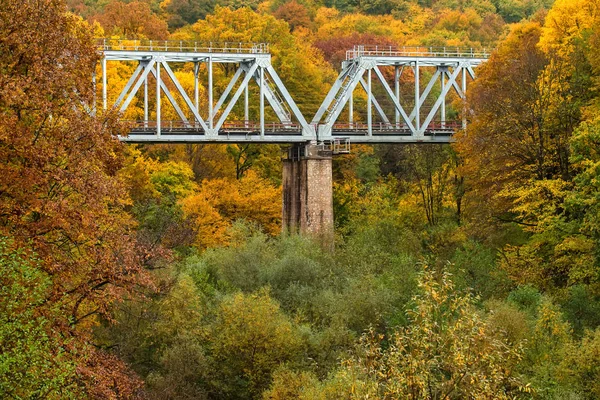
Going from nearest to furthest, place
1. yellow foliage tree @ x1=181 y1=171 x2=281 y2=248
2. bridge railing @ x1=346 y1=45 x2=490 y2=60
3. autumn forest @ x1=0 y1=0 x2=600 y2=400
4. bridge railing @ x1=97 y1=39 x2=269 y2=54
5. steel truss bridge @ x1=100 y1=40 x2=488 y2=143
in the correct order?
autumn forest @ x1=0 y1=0 x2=600 y2=400 < steel truss bridge @ x1=100 y1=40 x2=488 y2=143 < yellow foliage tree @ x1=181 y1=171 x2=281 y2=248 < bridge railing @ x1=97 y1=39 x2=269 y2=54 < bridge railing @ x1=346 y1=45 x2=490 y2=60

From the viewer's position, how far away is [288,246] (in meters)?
Answer: 43.6

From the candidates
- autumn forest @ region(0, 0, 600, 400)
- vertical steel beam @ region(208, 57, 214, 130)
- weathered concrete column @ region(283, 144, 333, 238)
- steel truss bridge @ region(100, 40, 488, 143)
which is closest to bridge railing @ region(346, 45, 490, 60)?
steel truss bridge @ region(100, 40, 488, 143)

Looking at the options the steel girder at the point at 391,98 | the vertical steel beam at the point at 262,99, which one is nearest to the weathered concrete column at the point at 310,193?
the steel girder at the point at 391,98

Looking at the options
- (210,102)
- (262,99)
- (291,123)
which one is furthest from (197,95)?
(291,123)

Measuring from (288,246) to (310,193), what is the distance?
910cm

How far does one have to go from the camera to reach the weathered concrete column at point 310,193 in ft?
171

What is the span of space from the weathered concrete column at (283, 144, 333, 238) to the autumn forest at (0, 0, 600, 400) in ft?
4.66

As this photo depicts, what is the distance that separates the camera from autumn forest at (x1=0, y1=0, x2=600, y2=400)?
19.9 metres

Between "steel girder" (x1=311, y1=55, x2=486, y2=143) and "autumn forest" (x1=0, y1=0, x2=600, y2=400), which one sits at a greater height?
"steel girder" (x1=311, y1=55, x2=486, y2=143)

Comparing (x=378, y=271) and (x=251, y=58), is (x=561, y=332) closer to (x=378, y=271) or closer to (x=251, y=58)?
(x=378, y=271)

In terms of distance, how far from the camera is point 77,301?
818 inches

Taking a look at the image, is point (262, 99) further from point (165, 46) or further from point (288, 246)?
point (288, 246)

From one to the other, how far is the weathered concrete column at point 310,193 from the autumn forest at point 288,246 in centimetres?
142

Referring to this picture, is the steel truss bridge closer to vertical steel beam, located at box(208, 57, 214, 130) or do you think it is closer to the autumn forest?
vertical steel beam, located at box(208, 57, 214, 130)
